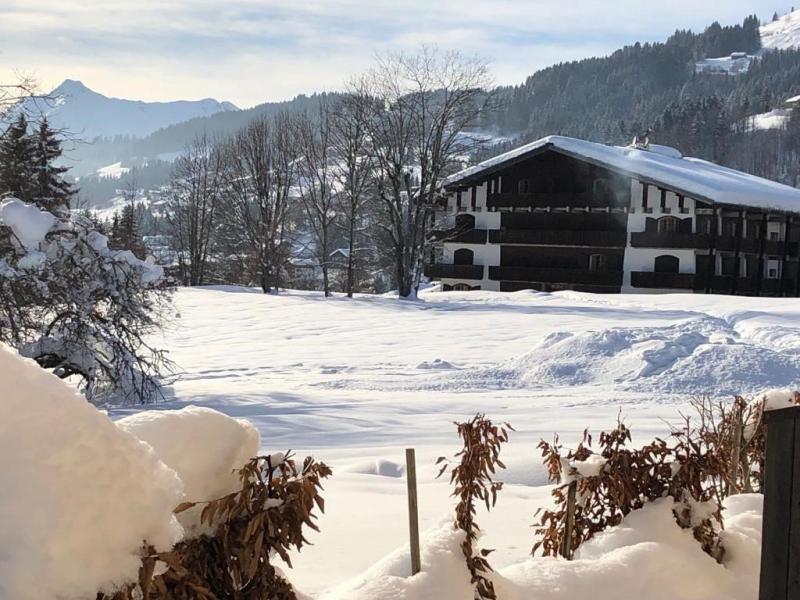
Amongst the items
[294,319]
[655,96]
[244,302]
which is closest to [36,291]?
[294,319]

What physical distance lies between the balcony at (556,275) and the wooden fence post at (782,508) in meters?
35.7

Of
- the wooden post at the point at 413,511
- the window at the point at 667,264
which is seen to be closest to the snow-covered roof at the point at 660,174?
the window at the point at 667,264

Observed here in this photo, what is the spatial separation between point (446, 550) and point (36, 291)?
10.4m

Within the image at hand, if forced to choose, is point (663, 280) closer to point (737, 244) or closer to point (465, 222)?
point (737, 244)

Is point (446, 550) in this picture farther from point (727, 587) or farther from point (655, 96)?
point (655, 96)

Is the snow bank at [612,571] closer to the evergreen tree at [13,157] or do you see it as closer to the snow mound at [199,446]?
the snow mound at [199,446]

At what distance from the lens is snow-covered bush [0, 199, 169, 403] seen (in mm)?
10969

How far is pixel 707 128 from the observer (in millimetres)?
118562

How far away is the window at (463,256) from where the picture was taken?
41.0 meters

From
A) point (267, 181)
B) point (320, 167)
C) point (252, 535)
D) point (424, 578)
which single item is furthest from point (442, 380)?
point (267, 181)

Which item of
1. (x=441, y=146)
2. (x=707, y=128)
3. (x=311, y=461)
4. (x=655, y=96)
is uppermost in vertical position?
(x=655, y=96)

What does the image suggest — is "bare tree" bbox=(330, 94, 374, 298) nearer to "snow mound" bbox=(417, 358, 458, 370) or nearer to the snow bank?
"snow mound" bbox=(417, 358, 458, 370)

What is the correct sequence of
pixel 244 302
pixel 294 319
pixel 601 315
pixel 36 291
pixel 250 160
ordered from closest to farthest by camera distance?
pixel 36 291
pixel 601 315
pixel 294 319
pixel 244 302
pixel 250 160

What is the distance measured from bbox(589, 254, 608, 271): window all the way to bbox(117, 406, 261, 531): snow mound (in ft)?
122
